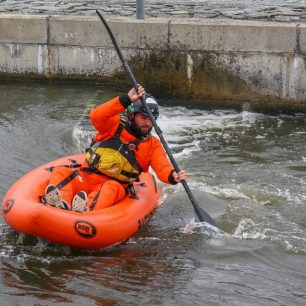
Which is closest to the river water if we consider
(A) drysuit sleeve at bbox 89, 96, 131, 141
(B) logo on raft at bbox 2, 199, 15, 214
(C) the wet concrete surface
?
(B) logo on raft at bbox 2, 199, 15, 214

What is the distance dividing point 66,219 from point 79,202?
12.8 inches

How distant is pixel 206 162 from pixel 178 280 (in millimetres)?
2947

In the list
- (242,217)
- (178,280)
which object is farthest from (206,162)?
(178,280)

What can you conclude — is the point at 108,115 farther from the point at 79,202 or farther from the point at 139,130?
the point at 79,202

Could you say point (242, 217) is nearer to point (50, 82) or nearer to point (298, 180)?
point (298, 180)

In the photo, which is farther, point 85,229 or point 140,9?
point 140,9

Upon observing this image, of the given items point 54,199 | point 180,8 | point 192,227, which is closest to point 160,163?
point 192,227

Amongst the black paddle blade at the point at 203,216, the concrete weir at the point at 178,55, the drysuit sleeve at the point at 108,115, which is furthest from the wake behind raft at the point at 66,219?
the concrete weir at the point at 178,55

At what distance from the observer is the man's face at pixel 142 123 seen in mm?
5430

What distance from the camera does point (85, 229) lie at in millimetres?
4766

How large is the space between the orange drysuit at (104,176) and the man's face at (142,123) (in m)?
0.09

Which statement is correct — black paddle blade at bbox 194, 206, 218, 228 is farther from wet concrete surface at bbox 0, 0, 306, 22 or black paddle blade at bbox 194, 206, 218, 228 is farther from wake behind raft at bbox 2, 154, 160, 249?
wet concrete surface at bbox 0, 0, 306, 22

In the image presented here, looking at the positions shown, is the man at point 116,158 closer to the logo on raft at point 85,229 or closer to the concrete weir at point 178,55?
the logo on raft at point 85,229

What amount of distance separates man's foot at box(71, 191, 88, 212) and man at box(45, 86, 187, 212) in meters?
0.05
